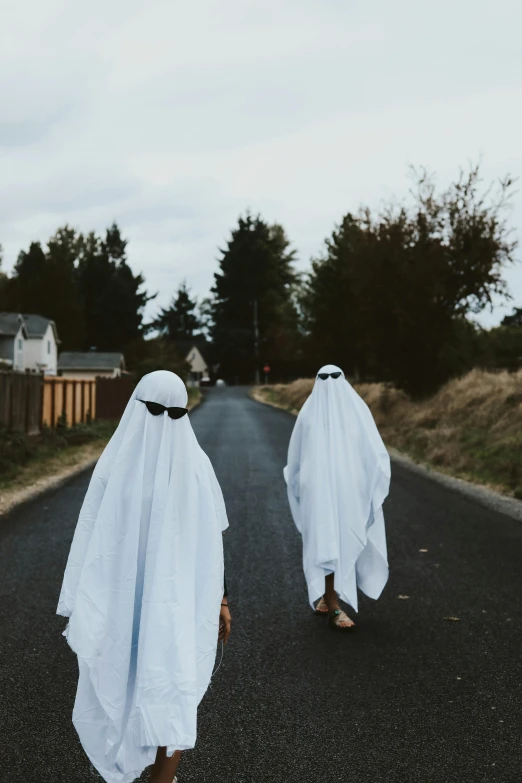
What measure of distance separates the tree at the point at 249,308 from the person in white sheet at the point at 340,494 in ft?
286

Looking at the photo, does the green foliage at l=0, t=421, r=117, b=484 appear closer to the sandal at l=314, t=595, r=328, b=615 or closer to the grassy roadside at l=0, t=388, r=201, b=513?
the grassy roadside at l=0, t=388, r=201, b=513

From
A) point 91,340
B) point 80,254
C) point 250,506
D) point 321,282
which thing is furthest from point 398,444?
point 80,254

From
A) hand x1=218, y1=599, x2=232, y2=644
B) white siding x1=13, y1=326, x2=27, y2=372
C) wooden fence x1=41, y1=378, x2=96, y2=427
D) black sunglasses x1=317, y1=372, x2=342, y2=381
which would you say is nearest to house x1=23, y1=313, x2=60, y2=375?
white siding x1=13, y1=326, x2=27, y2=372

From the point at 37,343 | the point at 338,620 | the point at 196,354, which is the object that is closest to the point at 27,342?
the point at 37,343

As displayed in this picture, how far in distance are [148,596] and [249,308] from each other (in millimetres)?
94412

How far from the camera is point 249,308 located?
97.1 meters

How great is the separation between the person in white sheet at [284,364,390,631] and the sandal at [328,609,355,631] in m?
0.07

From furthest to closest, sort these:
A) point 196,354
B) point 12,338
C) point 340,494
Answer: point 196,354, point 12,338, point 340,494

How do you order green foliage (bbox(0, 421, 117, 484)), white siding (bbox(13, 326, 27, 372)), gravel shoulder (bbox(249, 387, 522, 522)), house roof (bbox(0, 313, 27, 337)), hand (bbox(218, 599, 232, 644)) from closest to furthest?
hand (bbox(218, 599, 232, 644)) → gravel shoulder (bbox(249, 387, 522, 522)) → green foliage (bbox(0, 421, 117, 484)) → house roof (bbox(0, 313, 27, 337)) → white siding (bbox(13, 326, 27, 372))

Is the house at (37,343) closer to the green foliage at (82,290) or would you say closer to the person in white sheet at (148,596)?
the green foliage at (82,290)

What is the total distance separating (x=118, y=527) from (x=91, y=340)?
8640 centimetres

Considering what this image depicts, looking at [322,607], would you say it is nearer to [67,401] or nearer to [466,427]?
[466,427]

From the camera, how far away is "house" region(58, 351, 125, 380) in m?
72.2

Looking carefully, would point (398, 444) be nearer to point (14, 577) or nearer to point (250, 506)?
point (250, 506)
